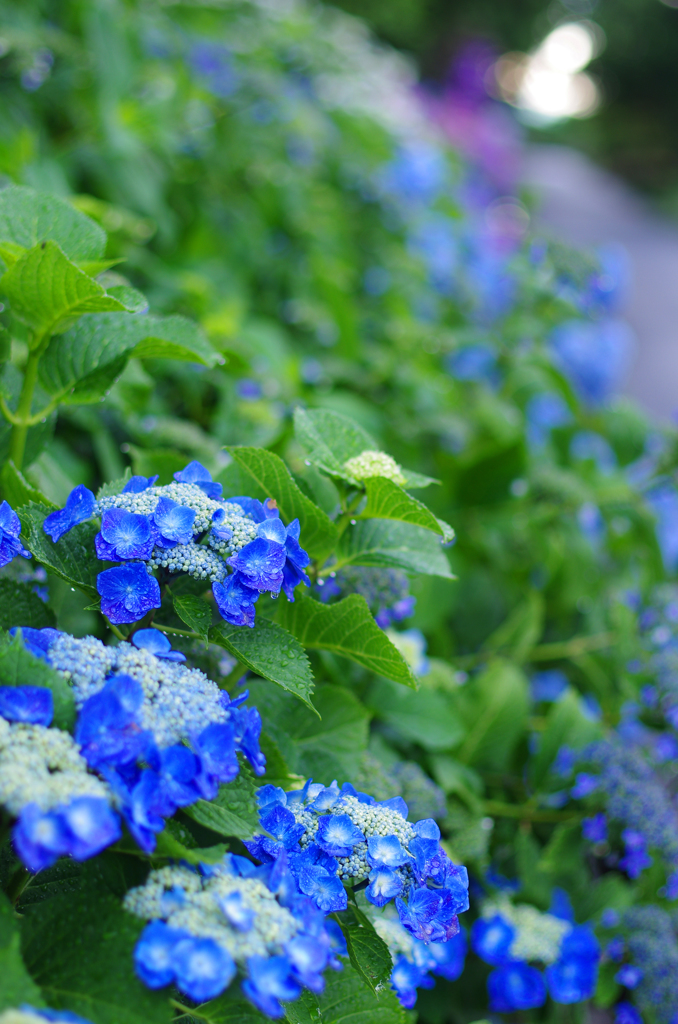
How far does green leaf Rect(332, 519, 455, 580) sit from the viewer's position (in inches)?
34.1

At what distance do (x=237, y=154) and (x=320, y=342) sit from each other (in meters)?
0.90

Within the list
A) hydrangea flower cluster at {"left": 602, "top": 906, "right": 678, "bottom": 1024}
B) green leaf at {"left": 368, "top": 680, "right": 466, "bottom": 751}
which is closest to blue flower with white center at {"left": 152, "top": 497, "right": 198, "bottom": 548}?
green leaf at {"left": 368, "top": 680, "right": 466, "bottom": 751}

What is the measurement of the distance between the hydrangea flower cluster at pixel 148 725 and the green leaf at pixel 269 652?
0.12ft

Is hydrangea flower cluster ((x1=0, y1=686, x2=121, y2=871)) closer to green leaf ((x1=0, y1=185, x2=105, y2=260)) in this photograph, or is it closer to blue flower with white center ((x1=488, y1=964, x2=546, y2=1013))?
green leaf ((x1=0, y1=185, x2=105, y2=260))

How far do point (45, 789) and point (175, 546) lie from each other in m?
0.23

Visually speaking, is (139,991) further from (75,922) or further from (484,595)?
(484,595)

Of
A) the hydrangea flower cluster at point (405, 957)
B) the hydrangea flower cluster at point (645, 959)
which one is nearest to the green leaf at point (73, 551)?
the hydrangea flower cluster at point (405, 957)

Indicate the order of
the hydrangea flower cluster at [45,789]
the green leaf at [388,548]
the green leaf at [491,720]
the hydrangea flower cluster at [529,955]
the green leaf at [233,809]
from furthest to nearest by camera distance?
the green leaf at [491,720] < the hydrangea flower cluster at [529,955] < the green leaf at [388,548] < the green leaf at [233,809] < the hydrangea flower cluster at [45,789]

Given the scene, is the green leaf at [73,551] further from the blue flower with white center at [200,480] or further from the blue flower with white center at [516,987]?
the blue flower with white center at [516,987]

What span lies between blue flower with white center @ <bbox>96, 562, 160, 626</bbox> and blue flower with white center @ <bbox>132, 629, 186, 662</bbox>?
0.05ft

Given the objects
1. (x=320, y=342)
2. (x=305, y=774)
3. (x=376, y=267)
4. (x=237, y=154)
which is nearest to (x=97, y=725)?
(x=305, y=774)

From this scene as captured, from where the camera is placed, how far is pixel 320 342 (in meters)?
2.33

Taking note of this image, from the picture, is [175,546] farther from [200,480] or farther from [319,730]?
[319,730]

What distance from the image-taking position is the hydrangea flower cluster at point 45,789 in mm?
487
